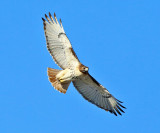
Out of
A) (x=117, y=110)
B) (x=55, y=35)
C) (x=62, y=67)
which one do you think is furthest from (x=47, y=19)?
(x=117, y=110)

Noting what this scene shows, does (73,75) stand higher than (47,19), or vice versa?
(47,19)

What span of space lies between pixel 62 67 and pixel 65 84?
67 cm

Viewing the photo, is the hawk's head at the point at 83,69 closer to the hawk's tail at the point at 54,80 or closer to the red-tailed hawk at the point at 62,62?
the red-tailed hawk at the point at 62,62

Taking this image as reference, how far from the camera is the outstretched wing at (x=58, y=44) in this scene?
58.8 ft

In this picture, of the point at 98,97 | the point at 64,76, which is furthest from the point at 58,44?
the point at 98,97

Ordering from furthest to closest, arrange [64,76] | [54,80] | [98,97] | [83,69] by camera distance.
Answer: [98,97] < [54,80] < [64,76] < [83,69]

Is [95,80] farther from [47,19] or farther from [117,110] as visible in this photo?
[47,19]

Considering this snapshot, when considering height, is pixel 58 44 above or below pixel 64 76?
above

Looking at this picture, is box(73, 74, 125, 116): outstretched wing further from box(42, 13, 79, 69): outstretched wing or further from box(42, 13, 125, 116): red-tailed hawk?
box(42, 13, 79, 69): outstretched wing

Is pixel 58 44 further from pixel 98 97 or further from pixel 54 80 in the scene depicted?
pixel 98 97

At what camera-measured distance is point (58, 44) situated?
18094 millimetres

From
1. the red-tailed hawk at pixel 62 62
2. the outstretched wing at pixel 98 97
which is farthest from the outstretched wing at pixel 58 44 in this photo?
the outstretched wing at pixel 98 97

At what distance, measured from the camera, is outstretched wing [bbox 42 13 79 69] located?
17.9 metres

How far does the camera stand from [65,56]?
59.5 ft
